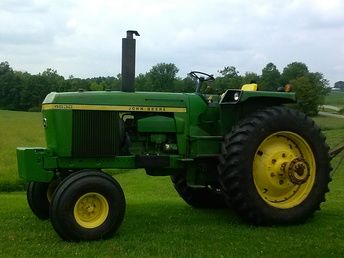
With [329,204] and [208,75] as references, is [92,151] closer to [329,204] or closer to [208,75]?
[208,75]

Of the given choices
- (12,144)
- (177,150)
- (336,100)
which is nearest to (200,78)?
(177,150)

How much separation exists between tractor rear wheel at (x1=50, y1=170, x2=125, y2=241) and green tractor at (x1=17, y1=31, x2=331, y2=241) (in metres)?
0.01

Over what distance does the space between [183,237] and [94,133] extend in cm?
162

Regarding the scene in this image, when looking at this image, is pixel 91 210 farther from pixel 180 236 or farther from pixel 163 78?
pixel 163 78

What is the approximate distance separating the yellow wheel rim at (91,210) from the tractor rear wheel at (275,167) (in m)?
1.51

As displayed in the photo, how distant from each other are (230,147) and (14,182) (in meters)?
12.2

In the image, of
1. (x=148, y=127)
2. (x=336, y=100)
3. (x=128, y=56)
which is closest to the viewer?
(x=128, y=56)

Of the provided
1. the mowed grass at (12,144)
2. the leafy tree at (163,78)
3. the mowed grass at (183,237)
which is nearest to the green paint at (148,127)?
the mowed grass at (183,237)

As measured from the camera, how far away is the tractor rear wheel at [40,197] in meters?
7.51

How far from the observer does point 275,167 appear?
7207 mm

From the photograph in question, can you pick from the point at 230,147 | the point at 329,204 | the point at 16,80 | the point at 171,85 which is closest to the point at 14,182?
the point at 171,85

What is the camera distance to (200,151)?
7199 millimetres

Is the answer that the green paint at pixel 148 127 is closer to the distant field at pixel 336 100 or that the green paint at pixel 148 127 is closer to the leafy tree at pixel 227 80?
the leafy tree at pixel 227 80

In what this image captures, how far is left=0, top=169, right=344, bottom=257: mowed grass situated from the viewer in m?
5.66
